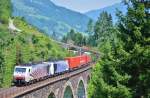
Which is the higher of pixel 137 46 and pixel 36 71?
pixel 137 46

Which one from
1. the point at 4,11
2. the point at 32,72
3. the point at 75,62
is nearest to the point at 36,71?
the point at 32,72

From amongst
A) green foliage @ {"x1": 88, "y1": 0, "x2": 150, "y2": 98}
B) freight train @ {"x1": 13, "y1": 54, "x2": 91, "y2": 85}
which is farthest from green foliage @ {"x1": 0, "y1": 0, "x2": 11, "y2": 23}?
green foliage @ {"x1": 88, "y1": 0, "x2": 150, "y2": 98}

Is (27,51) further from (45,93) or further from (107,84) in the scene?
(107,84)

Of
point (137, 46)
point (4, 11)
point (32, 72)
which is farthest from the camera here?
point (4, 11)

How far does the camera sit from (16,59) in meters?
90.1

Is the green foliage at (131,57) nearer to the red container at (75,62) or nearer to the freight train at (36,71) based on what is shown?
the freight train at (36,71)

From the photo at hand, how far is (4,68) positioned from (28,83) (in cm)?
2274

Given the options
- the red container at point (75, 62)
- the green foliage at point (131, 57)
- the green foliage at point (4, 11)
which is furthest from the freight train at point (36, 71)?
the green foliage at point (4, 11)

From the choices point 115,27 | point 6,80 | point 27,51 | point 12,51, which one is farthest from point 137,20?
point 27,51

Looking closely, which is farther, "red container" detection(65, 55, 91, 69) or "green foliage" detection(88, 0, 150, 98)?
"red container" detection(65, 55, 91, 69)

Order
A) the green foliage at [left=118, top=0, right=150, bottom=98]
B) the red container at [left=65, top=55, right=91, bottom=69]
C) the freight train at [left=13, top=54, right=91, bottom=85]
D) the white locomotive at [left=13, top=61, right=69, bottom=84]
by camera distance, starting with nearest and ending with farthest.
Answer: the green foliage at [left=118, top=0, right=150, bottom=98], the white locomotive at [left=13, top=61, right=69, bottom=84], the freight train at [left=13, top=54, right=91, bottom=85], the red container at [left=65, top=55, right=91, bottom=69]

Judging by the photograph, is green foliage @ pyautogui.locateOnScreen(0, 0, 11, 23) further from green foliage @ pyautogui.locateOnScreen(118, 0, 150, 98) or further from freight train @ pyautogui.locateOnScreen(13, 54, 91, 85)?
green foliage @ pyautogui.locateOnScreen(118, 0, 150, 98)

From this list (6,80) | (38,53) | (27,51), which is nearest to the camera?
(6,80)

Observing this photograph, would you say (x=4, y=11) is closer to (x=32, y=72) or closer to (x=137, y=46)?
(x=32, y=72)
